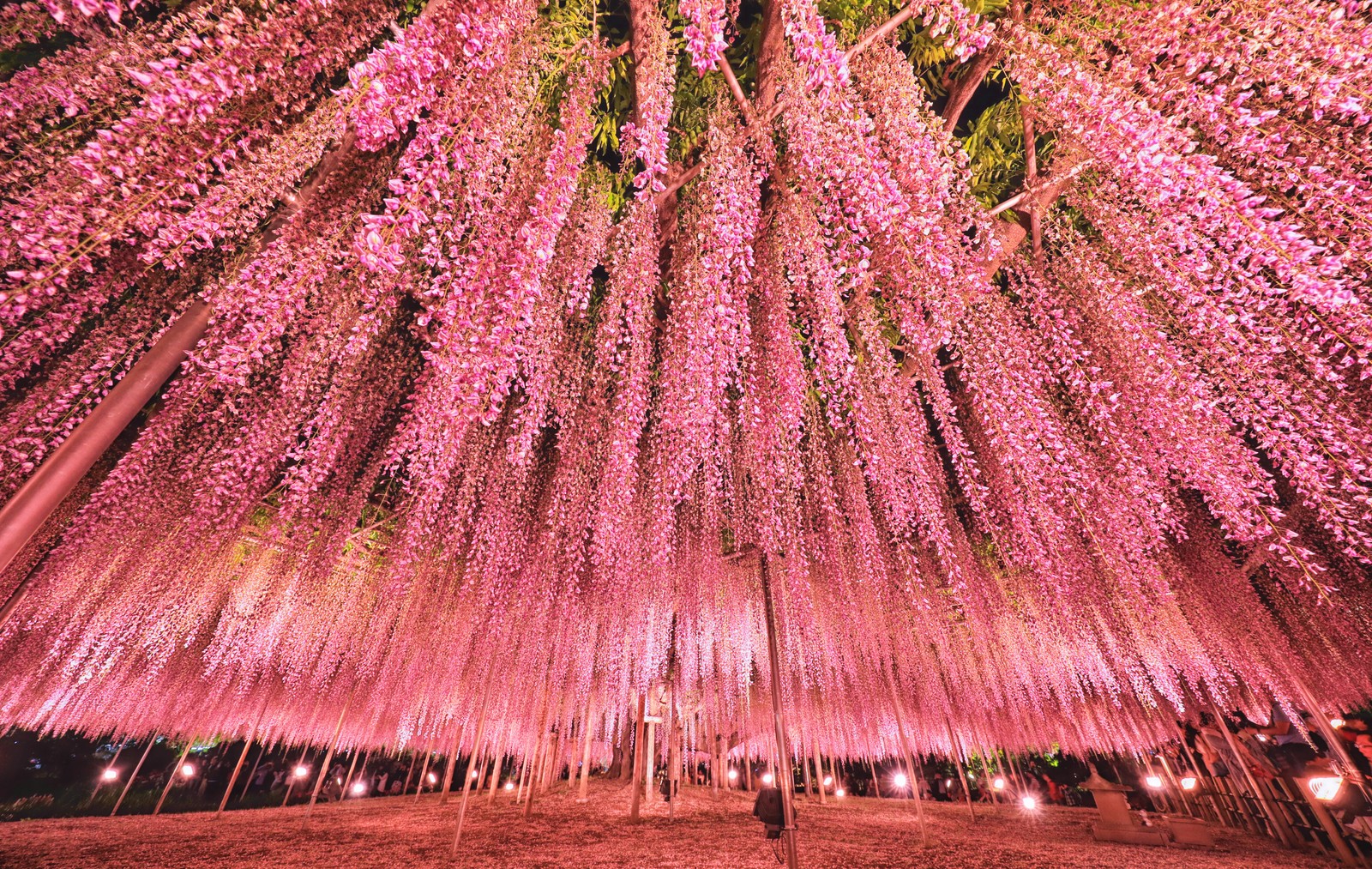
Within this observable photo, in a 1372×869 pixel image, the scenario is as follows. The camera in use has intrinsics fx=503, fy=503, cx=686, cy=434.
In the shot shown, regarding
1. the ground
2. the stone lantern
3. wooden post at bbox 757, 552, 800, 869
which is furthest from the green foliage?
the stone lantern

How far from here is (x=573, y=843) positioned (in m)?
5.74

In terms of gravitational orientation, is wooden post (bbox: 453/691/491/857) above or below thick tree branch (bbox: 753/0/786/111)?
below

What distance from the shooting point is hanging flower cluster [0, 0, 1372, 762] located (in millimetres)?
2131

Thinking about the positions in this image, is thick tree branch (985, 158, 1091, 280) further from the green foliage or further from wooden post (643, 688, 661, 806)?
wooden post (643, 688, 661, 806)

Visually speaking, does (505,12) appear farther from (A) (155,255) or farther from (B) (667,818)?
(B) (667,818)

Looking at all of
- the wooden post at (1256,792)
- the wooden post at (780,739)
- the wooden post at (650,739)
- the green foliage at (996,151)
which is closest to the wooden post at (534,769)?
the wooden post at (650,739)

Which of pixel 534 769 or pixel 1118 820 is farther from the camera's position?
pixel 534 769

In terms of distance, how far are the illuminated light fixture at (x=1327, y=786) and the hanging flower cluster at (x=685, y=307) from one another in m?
1.66

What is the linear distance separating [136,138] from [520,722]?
1177cm

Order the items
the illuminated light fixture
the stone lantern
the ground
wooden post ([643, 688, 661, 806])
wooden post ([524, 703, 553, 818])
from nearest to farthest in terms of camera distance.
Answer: the illuminated light fixture → the ground → the stone lantern → wooden post ([524, 703, 553, 818]) → wooden post ([643, 688, 661, 806])

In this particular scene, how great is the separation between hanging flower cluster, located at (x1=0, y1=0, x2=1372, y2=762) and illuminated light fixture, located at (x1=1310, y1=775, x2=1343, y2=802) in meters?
1.66

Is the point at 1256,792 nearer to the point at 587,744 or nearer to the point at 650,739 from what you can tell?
the point at 650,739

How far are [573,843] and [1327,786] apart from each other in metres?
7.29

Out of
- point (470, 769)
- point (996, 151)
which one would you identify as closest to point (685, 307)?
point (996, 151)
